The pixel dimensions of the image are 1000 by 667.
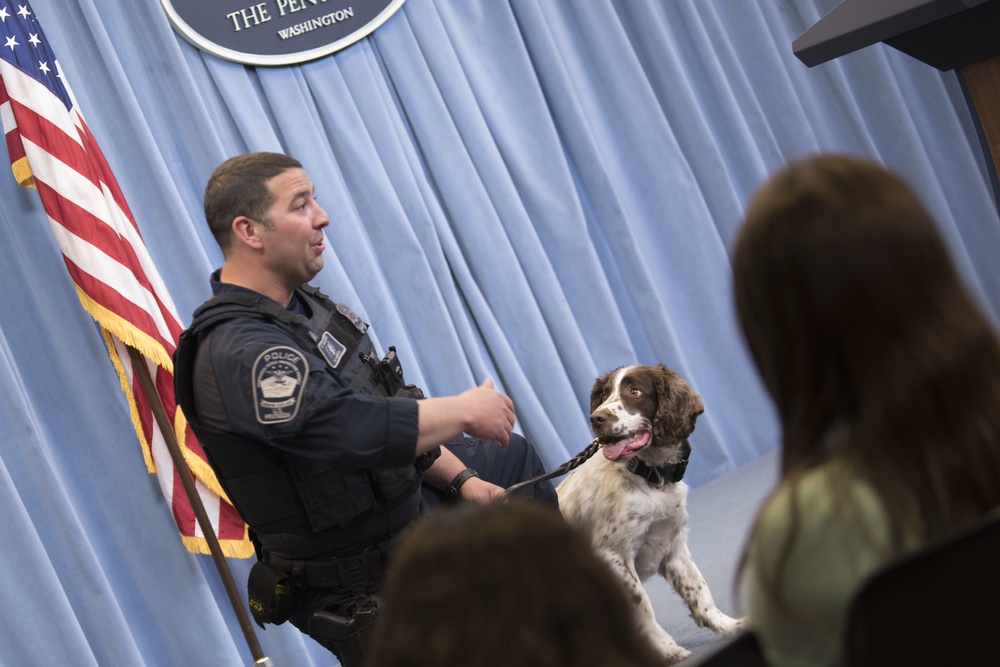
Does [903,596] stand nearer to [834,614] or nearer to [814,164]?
[834,614]

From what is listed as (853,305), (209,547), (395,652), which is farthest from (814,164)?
(209,547)

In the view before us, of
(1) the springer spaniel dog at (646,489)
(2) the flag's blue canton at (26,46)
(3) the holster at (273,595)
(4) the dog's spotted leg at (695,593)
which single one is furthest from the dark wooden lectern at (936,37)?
(2) the flag's blue canton at (26,46)

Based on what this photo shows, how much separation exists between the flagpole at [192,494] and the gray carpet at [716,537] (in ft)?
4.17

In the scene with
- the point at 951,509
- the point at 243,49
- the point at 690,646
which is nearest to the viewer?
the point at 951,509

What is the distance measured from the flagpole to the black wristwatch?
1.10 m

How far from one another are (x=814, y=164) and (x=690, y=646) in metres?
2.03

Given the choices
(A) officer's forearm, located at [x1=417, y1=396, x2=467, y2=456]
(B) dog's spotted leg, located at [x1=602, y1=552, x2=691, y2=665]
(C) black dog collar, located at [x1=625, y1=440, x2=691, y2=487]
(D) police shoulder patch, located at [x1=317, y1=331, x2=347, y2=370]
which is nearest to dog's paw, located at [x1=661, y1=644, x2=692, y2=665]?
(B) dog's spotted leg, located at [x1=602, y1=552, x2=691, y2=665]

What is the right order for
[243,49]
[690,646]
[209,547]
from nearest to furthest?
[690,646] < [209,547] < [243,49]

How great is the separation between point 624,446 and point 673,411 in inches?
6.4

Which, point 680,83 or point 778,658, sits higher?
point 680,83

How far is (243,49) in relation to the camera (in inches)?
157

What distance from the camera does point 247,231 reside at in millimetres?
2268

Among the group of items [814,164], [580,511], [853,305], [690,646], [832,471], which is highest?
[814,164]

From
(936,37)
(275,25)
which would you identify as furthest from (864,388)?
(275,25)
